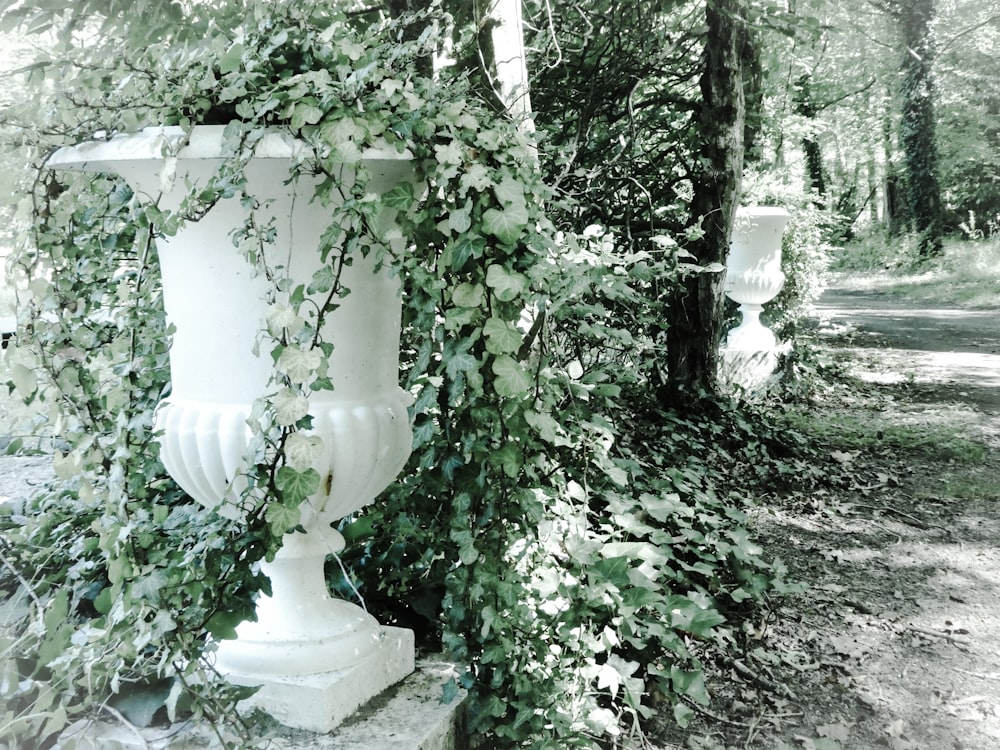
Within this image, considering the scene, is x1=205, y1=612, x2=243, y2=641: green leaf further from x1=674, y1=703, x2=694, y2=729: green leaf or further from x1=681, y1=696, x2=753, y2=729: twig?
x1=681, y1=696, x2=753, y2=729: twig

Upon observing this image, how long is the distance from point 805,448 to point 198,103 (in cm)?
403

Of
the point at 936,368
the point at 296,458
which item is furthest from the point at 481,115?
the point at 936,368

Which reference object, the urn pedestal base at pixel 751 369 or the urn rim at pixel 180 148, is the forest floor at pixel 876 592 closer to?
the urn pedestal base at pixel 751 369

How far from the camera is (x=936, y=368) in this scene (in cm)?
734

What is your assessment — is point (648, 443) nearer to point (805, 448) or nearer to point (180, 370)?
point (805, 448)

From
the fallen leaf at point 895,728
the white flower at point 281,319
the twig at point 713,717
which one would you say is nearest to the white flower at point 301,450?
the white flower at point 281,319

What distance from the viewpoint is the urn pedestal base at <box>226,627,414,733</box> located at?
1486 mm

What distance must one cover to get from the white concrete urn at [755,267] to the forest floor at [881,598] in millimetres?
648

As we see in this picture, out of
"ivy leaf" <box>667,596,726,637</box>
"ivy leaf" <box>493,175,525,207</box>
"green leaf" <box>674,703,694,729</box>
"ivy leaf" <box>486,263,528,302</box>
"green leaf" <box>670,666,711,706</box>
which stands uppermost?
"ivy leaf" <box>493,175,525,207</box>

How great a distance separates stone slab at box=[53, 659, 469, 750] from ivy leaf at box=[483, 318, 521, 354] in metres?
0.71

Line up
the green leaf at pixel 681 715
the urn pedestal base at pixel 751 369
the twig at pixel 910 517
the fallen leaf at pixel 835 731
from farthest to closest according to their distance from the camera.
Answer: the urn pedestal base at pixel 751 369, the twig at pixel 910 517, the fallen leaf at pixel 835 731, the green leaf at pixel 681 715

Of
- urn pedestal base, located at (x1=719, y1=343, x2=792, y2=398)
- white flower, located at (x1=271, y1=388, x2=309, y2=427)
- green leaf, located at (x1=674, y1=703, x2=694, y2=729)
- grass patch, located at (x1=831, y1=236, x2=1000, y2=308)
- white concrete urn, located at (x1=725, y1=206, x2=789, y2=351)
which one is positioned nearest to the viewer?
white flower, located at (x1=271, y1=388, x2=309, y2=427)

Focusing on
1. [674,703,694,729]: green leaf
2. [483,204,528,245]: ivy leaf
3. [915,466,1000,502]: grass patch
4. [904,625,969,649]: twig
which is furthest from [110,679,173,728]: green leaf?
[915,466,1000,502]: grass patch

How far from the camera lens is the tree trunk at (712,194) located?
480 cm
